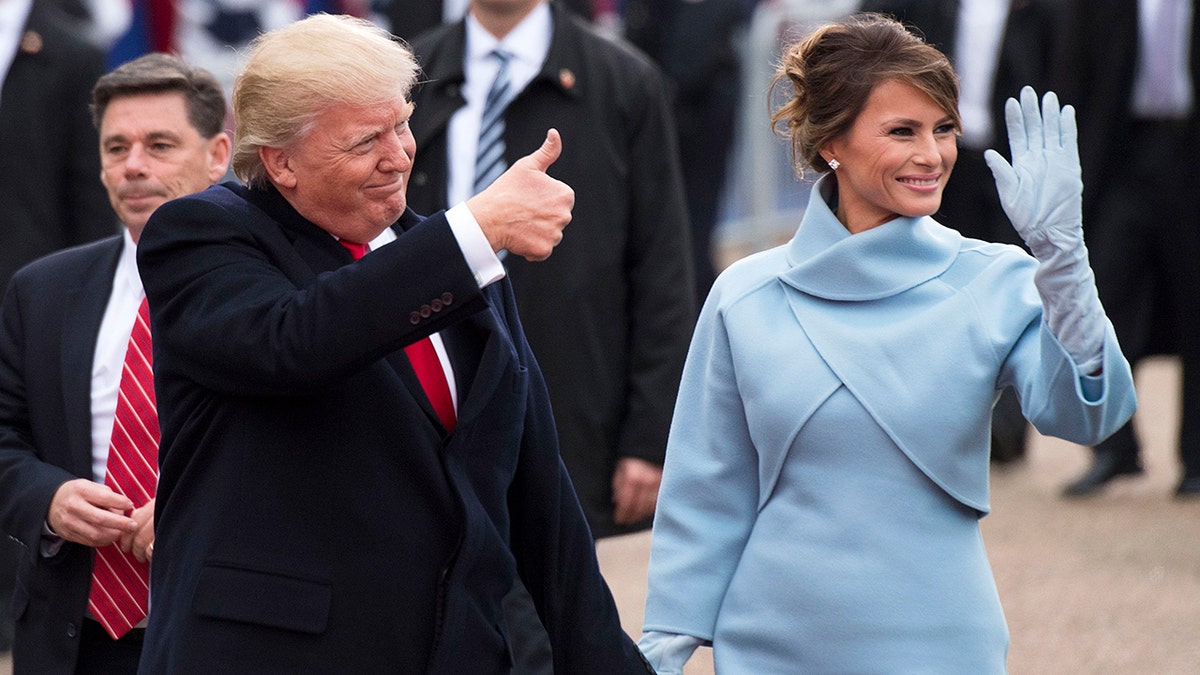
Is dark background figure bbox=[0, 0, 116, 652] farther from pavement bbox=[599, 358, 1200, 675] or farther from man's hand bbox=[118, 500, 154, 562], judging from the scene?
man's hand bbox=[118, 500, 154, 562]

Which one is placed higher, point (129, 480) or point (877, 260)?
point (877, 260)

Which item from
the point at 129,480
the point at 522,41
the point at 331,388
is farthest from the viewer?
the point at 522,41

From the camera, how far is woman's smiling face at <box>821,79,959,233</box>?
306cm

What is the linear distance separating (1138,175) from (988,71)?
54.1 inches

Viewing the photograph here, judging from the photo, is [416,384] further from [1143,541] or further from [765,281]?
[1143,541]

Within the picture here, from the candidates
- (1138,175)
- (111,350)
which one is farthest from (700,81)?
(111,350)

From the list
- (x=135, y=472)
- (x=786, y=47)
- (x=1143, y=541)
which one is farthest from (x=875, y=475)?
(x=1143, y=541)

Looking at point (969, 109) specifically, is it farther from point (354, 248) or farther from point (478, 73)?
point (354, 248)

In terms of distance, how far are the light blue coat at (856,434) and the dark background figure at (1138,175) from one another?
15.2ft

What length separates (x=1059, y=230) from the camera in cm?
278

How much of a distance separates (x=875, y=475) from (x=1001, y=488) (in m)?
5.16

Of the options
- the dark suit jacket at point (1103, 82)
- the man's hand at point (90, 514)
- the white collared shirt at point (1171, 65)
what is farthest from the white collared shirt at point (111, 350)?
the white collared shirt at point (1171, 65)

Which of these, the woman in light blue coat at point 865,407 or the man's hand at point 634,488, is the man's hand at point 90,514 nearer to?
the woman in light blue coat at point 865,407

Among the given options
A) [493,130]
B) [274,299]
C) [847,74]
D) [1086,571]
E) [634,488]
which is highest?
[847,74]
